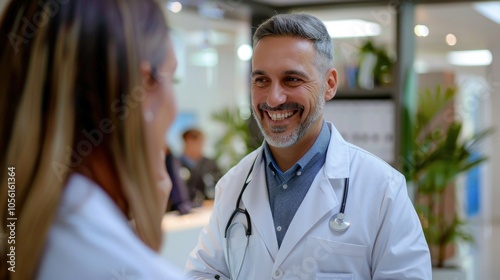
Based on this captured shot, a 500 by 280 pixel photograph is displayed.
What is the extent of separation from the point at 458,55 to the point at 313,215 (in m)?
5.28

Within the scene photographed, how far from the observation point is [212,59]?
783cm

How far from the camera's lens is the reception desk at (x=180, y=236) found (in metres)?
4.36

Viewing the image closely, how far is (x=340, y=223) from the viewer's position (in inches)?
59.7

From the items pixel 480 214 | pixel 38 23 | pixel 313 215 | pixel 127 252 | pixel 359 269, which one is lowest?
pixel 480 214

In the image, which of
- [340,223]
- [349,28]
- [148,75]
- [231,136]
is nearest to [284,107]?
[340,223]

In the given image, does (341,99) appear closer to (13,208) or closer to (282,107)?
(282,107)

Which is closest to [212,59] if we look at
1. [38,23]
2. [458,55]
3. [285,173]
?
[458,55]

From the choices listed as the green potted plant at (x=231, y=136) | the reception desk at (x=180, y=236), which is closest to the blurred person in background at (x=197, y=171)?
the green potted plant at (x=231, y=136)

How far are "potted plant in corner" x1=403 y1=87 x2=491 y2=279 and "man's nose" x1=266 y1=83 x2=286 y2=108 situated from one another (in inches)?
102

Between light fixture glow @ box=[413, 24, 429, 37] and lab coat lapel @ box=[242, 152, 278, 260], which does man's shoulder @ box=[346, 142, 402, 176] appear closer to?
lab coat lapel @ box=[242, 152, 278, 260]

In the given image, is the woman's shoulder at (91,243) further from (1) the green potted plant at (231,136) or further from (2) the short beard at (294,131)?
(1) the green potted plant at (231,136)

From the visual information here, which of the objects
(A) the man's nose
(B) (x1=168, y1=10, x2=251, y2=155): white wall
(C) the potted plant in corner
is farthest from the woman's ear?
(B) (x1=168, y1=10, x2=251, y2=155): white wall

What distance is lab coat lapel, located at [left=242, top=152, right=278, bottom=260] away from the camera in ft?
5.17

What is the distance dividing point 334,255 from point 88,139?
1.01 m
